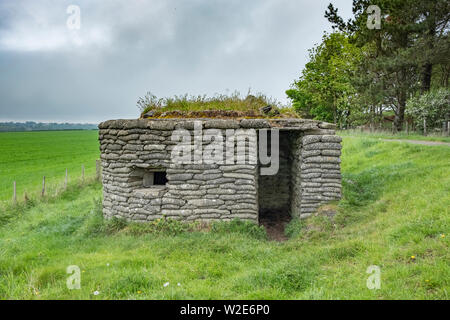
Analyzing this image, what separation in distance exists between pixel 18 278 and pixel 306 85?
92.1ft

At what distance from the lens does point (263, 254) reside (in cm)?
443

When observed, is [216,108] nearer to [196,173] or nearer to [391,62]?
[196,173]

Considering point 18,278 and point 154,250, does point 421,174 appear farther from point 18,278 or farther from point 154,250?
point 18,278

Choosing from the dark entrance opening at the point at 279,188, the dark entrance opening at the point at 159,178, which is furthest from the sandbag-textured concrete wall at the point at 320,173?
the dark entrance opening at the point at 159,178

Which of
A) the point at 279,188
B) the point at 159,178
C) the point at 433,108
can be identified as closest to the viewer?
the point at 159,178

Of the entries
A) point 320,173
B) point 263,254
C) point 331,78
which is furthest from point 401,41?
point 263,254

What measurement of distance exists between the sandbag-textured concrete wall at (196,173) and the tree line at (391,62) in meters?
11.1

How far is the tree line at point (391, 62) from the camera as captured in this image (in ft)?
45.3

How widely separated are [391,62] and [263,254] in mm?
13961

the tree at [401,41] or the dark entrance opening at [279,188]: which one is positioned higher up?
the tree at [401,41]

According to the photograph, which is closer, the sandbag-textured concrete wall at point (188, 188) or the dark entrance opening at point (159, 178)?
the sandbag-textured concrete wall at point (188, 188)

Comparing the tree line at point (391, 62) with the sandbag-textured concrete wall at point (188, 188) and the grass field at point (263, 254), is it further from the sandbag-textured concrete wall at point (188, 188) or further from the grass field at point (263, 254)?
the sandbag-textured concrete wall at point (188, 188)

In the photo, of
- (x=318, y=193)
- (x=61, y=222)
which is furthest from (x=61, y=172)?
(x=318, y=193)

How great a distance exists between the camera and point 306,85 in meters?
28.2
